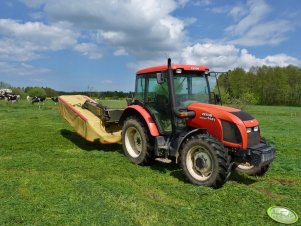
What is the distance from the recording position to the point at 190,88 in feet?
25.0

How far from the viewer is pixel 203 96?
7.89 m

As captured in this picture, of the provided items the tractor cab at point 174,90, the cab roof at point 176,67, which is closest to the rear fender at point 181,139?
the tractor cab at point 174,90

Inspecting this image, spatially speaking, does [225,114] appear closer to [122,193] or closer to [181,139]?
[181,139]

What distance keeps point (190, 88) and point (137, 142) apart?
6.67 feet

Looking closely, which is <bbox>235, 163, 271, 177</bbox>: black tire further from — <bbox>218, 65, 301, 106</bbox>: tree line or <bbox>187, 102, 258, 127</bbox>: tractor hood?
<bbox>218, 65, 301, 106</bbox>: tree line

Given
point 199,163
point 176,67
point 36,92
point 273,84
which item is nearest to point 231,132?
point 199,163

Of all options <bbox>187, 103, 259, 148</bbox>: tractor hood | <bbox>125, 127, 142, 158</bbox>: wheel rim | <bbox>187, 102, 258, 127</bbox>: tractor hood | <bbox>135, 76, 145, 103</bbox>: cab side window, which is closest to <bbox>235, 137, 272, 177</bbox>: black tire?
<bbox>187, 103, 259, 148</bbox>: tractor hood

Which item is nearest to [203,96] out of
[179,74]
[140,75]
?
[179,74]

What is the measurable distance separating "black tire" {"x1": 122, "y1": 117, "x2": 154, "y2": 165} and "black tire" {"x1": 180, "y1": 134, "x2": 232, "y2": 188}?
1.34 meters

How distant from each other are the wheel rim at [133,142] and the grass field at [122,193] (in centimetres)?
30

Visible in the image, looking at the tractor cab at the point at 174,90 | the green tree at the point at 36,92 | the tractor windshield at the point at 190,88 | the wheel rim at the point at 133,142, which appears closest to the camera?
the tractor cab at the point at 174,90

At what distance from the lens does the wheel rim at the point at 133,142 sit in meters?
8.61

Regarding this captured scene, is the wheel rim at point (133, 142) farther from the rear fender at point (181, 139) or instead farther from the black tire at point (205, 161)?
the black tire at point (205, 161)

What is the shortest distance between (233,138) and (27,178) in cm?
398
